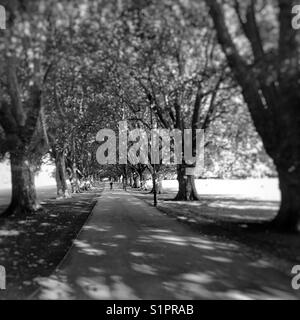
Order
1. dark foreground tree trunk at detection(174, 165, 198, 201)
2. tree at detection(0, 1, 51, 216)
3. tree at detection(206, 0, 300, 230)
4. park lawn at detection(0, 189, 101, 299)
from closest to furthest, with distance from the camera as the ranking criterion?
park lawn at detection(0, 189, 101, 299) < tree at detection(206, 0, 300, 230) < tree at detection(0, 1, 51, 216) < dark foreground tree trunk at detection(174, 165, 198, 201)

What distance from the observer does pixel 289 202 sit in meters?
9.86

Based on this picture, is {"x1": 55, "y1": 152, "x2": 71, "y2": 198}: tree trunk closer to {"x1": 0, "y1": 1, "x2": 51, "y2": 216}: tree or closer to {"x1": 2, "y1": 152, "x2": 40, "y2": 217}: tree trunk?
{"x1": 0, "y1": 1, "x2": 51, "y2": 216}: tree

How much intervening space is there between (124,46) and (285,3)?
932 centimetres

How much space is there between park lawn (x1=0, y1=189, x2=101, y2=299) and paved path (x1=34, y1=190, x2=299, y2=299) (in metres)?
0.41

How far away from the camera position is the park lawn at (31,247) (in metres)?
7.80

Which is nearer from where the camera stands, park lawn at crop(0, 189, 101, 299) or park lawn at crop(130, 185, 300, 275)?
park lawn at crop(0, 189, 101, 299)

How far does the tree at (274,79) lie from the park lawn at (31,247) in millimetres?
6505

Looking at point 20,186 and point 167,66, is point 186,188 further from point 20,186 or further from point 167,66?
point 20,186

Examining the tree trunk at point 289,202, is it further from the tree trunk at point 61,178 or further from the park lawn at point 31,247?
the tree trunk at point 61,178

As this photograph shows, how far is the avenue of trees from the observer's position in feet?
32.3

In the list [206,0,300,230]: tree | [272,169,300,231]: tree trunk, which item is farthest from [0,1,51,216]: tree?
[272,169,300,231]: tree trunk

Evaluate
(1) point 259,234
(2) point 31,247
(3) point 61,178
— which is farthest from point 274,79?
(3) point 61,178

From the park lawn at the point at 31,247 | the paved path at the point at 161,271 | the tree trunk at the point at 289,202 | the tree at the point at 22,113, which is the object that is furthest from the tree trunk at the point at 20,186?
the tree trunk at the point at 289,202

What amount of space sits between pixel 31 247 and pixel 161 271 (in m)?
5.09
